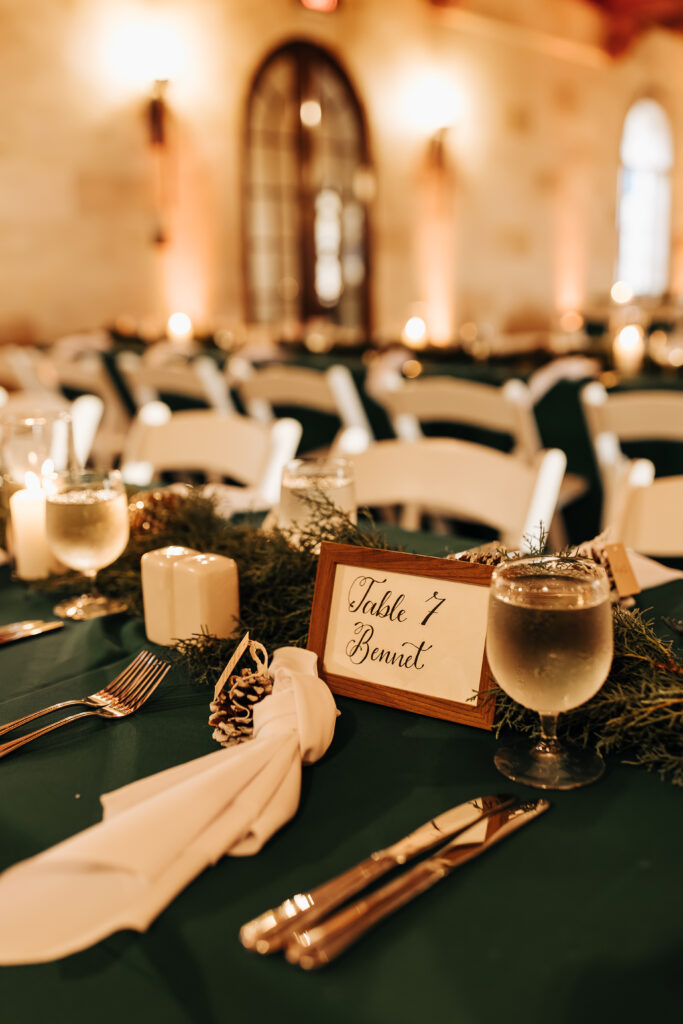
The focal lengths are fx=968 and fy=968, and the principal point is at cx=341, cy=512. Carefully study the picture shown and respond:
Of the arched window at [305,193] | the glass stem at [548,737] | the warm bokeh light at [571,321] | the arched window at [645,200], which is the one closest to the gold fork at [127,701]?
the glass stem at [548,737]

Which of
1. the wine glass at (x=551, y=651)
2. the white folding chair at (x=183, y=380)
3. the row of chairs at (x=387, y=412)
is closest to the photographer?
the wine glass at (x=551, y=651)

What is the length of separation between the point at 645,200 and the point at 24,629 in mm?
13559

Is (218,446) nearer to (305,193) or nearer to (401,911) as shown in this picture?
(401,911)

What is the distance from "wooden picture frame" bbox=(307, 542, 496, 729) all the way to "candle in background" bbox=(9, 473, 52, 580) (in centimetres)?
54

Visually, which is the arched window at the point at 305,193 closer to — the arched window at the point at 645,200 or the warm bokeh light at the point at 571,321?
the warm bokeh light at the point at 571,321

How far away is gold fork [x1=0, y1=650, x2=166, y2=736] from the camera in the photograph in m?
0.86

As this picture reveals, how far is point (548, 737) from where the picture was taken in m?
0.77

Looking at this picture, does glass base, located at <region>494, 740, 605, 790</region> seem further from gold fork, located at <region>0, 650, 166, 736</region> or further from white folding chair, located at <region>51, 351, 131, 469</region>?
white folding chair, located at <region>51, 351, 131, 469</region>

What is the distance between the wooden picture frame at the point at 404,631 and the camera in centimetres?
86

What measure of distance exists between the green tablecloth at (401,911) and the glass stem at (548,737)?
4cm

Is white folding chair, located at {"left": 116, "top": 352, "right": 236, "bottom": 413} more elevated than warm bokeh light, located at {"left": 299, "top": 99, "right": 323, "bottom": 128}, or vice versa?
warm bokeh light, located at {"left": 299, "top": 99, "right": 323, "bottom": 128}

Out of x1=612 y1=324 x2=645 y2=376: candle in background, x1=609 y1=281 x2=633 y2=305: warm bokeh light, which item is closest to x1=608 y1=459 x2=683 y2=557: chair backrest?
x1=612 y1=324 x2=645 y2=376: candle in background

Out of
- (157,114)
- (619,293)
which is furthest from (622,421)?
(619,293)

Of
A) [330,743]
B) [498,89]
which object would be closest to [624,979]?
[330,743]
